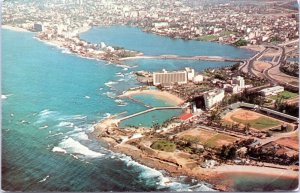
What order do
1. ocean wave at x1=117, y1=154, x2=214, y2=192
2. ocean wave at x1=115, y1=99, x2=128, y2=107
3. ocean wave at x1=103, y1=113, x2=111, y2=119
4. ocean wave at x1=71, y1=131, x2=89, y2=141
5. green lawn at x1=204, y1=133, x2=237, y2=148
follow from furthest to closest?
ocean wave at x1=115, y1=99, x2=128, y2=107, ocean wave at x1=103, y1=113, x2=111, y2=119, ocean wave at x1=71, y1=131, x2=89, y2=141, green lawn at x1=204, y1=133, x2=237, y2=148, ocean wave at x1=117, y1=154, x2=214, y2=192

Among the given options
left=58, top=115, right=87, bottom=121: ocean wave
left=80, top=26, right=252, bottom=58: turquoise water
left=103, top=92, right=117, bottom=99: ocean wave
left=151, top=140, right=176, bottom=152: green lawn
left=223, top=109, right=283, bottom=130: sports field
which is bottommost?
left=151, top=140, right=176, bottom=152: green lawn

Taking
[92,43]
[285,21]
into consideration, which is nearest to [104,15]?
[92,43]

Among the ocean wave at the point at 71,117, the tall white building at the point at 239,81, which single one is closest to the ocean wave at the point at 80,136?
the ocean wave at the point at 71,117

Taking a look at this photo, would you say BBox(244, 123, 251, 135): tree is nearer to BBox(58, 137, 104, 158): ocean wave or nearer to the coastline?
the coastline

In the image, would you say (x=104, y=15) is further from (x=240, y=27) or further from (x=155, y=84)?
(x=240, y=27)

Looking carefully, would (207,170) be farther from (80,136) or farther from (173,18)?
(173,18)

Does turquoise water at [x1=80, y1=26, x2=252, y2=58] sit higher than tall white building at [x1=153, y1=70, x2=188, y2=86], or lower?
higher

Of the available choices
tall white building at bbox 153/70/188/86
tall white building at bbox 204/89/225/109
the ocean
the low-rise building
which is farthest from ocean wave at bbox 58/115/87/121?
the low-rise building
